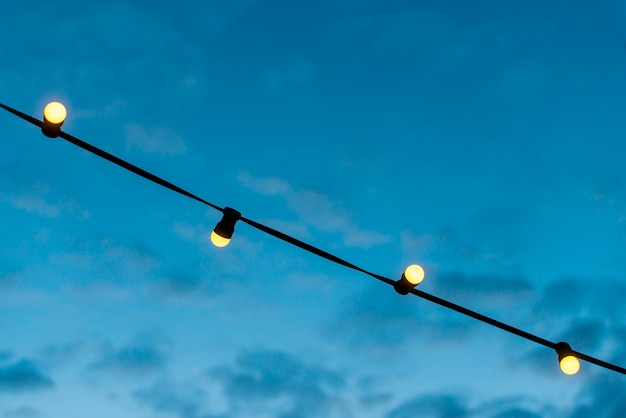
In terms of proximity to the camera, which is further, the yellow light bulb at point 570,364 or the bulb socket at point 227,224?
the yellow light bulb at point 570,364

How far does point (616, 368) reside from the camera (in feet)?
23.6

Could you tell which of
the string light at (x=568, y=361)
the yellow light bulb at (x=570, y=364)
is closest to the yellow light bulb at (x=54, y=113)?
the string light at (x=568, y=361)

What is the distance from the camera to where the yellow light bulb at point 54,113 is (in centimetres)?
573

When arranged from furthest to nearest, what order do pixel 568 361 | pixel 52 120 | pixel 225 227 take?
pixel 568 361, pixel 225 227, pixel 52 120

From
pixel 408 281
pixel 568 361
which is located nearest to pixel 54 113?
pixel 408 281

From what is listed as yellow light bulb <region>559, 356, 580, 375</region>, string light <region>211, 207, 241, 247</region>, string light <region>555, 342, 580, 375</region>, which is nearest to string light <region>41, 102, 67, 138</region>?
string light <region>211, 207, 241, 247</region>

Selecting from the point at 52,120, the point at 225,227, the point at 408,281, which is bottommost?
the point at 408,281

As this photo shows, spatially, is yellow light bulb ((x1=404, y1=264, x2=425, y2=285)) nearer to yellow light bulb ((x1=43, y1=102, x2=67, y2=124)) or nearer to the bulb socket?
the bulb socket

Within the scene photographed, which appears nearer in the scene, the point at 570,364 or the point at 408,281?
the point at 408,281

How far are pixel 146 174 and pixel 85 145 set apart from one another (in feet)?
2.06

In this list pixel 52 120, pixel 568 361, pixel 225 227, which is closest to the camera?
pixel 52 120

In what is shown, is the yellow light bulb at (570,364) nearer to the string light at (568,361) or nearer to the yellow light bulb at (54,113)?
the string light at (568,361)

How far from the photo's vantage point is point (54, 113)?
18.9 ft

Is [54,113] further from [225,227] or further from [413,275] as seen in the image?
[413,275]
